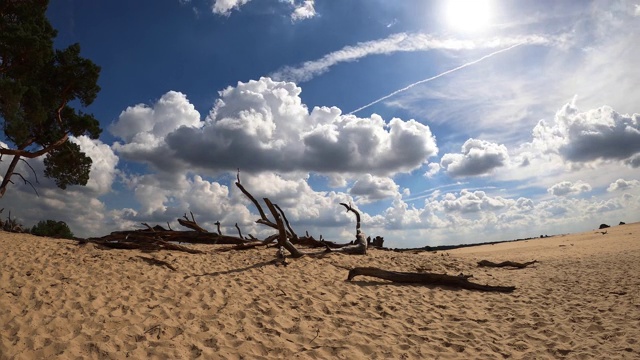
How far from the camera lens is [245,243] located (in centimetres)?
1576

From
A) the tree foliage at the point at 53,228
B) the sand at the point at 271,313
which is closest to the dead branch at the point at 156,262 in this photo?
the sand at the point at 271,313

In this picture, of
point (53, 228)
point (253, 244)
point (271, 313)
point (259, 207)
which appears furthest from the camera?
point (53, 228)

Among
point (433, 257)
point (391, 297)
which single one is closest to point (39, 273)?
point (391, 297)

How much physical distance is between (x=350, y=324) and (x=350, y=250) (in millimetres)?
8822

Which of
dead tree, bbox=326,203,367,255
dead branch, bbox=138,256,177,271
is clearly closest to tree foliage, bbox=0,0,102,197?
dead branch, bbox=138,256,177,271

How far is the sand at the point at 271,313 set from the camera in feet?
21.6

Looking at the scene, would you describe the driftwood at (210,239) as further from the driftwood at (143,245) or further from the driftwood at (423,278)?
the driftwood at (423,278)

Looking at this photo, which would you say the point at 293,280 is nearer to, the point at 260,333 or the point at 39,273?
the point at 260,333

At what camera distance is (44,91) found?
1781cm

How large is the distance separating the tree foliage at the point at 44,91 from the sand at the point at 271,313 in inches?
238

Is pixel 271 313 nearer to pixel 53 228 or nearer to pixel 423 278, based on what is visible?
pixel 423 278

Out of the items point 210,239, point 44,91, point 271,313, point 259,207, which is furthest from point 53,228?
point 271,313

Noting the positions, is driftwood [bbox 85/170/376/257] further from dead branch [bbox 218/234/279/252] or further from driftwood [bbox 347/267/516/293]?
driftwood [bbox 347/267/516/293]

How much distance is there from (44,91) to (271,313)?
1686cm
